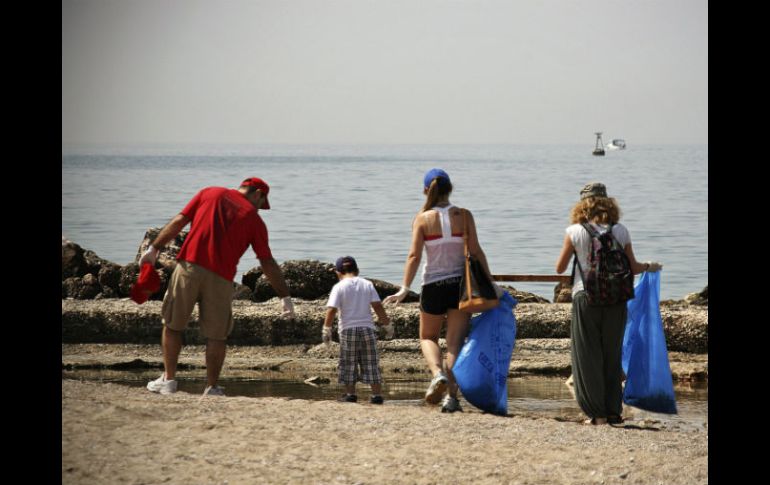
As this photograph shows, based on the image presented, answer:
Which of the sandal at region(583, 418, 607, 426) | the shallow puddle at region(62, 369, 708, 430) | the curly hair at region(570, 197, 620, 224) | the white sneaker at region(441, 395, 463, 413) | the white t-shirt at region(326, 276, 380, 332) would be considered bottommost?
the shallow puddle at region(62, 369, 708, 430)

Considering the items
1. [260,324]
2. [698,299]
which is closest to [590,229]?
[260,324]

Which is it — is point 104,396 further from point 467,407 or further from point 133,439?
point 467,407

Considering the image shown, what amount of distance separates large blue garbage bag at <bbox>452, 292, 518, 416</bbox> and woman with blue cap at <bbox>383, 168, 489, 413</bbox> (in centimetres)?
17

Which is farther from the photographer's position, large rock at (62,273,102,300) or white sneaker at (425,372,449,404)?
large rock at (62,273,102,300)

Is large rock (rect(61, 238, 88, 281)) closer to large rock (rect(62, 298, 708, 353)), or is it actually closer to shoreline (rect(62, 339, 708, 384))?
large rock (rect(62, 298, 708, 353))

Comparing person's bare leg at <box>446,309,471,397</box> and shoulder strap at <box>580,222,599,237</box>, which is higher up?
shoulder strap at <box>580,222,599,237</box>

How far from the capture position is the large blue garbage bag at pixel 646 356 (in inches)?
341

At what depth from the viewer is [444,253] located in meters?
8.33

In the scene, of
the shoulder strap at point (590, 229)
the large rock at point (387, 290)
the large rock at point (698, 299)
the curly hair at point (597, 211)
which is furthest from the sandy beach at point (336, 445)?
the large rock at point (698, 299)

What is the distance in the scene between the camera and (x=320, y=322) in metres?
12.6

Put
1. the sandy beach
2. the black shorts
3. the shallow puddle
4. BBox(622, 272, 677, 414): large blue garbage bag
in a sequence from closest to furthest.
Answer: the sandy beach
the black shorts
BBox(622, 272, 677, 414): large blue garbage bag
the shallow puddle

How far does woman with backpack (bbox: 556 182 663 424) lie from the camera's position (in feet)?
26.4

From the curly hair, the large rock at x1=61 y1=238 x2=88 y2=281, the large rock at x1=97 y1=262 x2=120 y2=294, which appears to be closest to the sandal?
the curly hair

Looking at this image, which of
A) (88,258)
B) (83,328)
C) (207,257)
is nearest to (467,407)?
(207,257)
